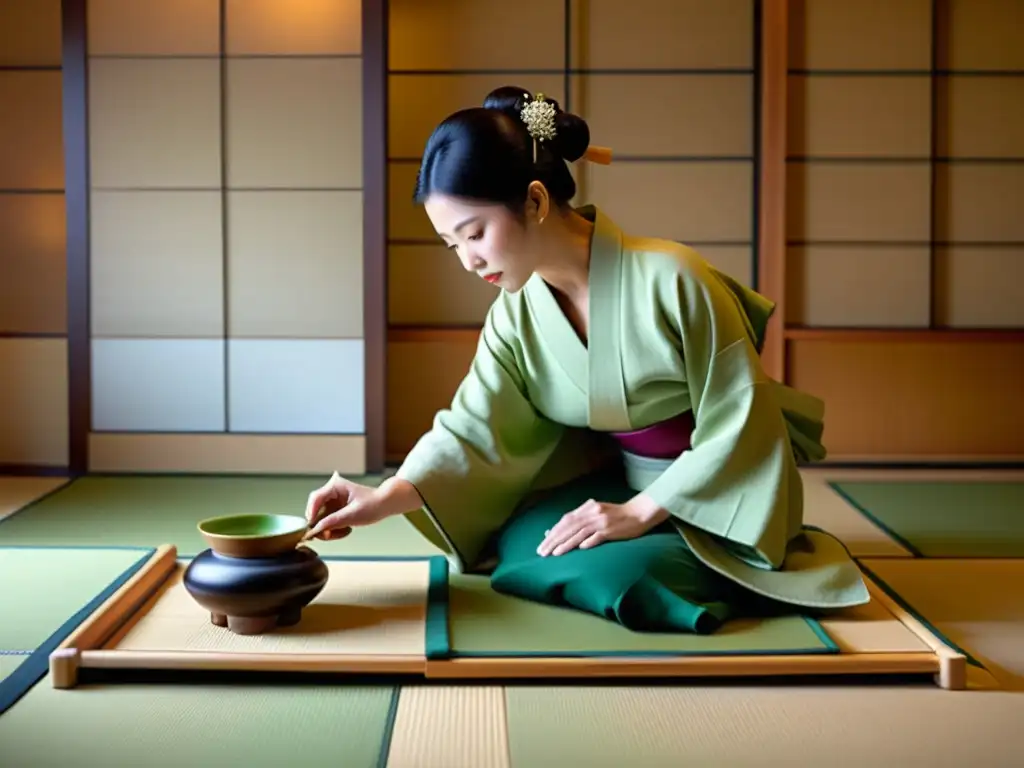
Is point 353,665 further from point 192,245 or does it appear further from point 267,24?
point 267,24

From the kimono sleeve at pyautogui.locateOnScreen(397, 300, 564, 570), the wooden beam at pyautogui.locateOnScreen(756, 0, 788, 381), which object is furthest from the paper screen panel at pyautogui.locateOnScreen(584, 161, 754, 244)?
the kimono sleeve at pyautogui.locateOnScreen(397, 300, 564, 570)

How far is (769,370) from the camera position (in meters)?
5.20

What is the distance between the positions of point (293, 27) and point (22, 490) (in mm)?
2081

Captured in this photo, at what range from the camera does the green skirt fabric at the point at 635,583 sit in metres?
2.58

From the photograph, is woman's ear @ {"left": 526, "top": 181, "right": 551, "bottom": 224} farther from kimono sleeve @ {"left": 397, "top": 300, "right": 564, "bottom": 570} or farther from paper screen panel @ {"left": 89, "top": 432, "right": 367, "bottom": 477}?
paper screen panel @ {"left": 89, "top": 432, "right": 367, "bottom": 477}

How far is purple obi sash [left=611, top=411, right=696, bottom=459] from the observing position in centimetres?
294

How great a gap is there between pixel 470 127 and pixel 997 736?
1.54 meters

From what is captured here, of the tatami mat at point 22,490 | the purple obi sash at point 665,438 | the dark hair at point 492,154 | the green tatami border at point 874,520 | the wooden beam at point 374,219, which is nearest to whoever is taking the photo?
the dark hair at point 492,154

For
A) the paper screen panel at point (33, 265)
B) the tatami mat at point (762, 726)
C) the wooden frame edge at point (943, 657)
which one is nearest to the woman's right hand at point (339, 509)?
the tatami mat at point (762, 726)

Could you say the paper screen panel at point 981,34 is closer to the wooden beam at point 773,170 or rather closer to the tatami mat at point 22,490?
the wooden beam at point 773,170

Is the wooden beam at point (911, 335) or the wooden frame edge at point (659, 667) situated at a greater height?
the wooden beam at point (911, 335)

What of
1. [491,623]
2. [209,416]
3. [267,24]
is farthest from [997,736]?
[267,24]

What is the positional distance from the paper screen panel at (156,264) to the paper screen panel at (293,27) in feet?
2.05

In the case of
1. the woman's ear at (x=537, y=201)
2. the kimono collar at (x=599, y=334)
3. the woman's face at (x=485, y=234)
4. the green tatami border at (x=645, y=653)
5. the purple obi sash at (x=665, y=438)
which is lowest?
the green tatami border at (x=645, y=653)
